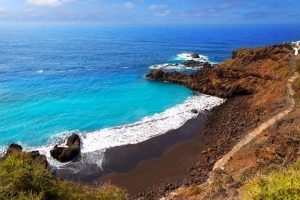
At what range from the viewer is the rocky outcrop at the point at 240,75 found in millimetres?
65562

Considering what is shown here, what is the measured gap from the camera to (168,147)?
44188 millimetres

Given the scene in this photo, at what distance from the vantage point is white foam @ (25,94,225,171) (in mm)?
40562

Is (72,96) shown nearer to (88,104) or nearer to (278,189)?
(88,104)

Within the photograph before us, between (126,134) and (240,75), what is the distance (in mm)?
35693

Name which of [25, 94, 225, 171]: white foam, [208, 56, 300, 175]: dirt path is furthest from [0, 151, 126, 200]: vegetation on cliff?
[25, 94, 225, 171]: white foam

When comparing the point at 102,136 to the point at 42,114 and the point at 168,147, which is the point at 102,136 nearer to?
the point at 168,147

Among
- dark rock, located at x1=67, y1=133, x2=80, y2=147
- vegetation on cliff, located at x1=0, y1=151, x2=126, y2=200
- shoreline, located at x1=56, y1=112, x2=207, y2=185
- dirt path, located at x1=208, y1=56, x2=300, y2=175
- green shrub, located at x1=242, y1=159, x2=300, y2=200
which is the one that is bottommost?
shoreline, located at x1=56, y1=112, x2=207, y2=185

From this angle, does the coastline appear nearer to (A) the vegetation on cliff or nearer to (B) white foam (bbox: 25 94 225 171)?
(B) white foam (bbox: 25 94 225 171)

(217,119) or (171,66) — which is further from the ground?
(171,66)

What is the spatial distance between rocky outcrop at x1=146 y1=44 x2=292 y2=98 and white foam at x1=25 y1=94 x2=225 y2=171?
7.19 m

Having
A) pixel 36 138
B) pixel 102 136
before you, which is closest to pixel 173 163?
pixel 102 136

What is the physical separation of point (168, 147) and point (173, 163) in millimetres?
4638

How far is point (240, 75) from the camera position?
70.9 meters

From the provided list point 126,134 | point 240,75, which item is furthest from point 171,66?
point 126,134
